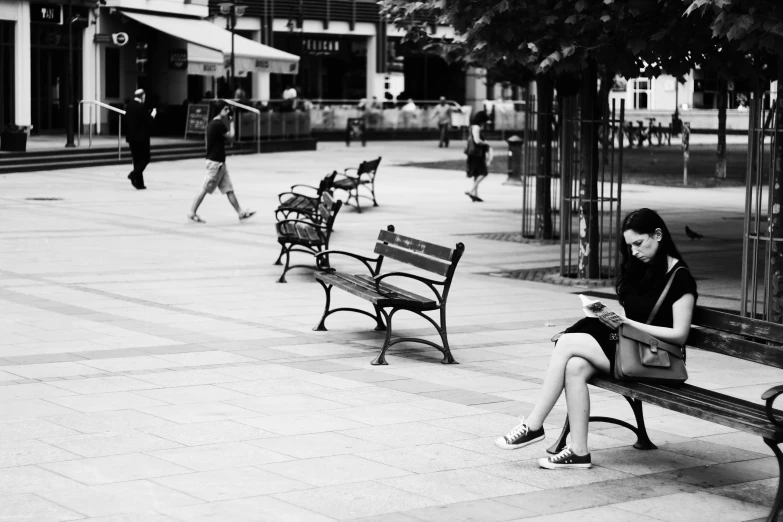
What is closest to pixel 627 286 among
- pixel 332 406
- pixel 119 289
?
pixel 332 406

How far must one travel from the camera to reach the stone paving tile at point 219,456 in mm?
6727

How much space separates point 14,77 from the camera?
3647 cm

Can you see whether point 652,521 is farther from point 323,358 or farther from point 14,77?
point 14,77

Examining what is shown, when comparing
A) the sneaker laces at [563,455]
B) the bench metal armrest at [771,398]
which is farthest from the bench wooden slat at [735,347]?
the sneaker laces at [563,455]

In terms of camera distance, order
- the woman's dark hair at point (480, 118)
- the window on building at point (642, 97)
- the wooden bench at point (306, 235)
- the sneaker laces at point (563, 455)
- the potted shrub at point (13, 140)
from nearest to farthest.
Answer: the sneaker laces at point (563, 455), the wooden bench at point (306, 235), the woman's dark hair at point (480, 118), the potted shrub at point (13, 140), the window on building at point (642, 97)

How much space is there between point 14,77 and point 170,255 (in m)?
22.8

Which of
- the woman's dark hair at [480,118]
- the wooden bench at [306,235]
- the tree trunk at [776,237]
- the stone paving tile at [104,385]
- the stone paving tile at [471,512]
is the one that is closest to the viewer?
the stone paving tile at [471,512]

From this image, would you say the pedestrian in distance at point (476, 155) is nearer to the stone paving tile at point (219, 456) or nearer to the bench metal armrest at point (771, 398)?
the stone paving tile at point (219, 456)


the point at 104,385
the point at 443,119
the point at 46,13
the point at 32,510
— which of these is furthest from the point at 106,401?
the point at 443,119

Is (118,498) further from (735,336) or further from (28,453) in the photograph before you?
(735,336)

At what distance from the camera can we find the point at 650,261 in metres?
6.97

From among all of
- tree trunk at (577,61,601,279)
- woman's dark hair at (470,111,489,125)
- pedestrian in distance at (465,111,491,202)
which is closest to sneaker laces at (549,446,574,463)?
tree trunk at (577,61,601,279)

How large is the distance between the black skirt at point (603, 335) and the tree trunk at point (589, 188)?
7568 mm

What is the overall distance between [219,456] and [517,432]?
1594 millimetres
